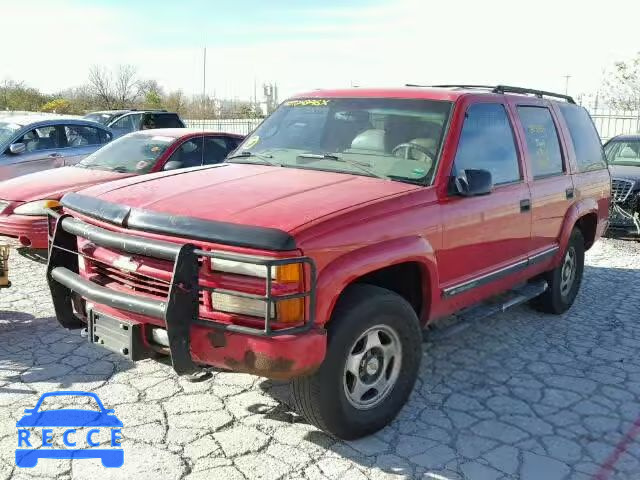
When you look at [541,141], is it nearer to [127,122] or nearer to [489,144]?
[489,144]

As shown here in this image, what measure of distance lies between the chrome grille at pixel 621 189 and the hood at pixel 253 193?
7.07 metres

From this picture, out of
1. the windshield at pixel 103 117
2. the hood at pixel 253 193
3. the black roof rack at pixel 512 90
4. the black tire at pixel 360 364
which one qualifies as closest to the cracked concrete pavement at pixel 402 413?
the black tire at pixel 360 364

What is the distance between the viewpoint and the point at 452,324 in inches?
174

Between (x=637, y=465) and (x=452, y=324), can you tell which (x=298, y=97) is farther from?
(x=637, y=465)

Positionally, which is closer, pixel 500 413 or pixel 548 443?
pixel 548 443

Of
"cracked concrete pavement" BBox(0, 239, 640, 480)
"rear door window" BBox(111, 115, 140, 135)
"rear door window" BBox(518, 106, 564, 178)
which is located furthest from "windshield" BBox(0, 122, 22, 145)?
"rear door window" BBox(111, 115, 140, 135)

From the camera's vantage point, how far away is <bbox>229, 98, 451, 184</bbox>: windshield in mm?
4086

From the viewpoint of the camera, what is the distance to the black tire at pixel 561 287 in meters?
5.78

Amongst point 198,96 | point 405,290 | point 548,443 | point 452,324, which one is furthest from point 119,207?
point 198,96

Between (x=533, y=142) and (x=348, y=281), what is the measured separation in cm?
266

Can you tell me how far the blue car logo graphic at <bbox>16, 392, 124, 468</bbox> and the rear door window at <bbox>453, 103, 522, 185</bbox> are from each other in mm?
2588

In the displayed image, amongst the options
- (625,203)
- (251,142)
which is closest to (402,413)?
(251,142)

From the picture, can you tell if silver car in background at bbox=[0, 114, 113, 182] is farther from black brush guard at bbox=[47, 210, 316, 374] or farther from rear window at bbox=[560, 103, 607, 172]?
rear window at bbox=[560, 103, 607, 172]

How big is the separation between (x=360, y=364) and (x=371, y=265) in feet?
1.89
